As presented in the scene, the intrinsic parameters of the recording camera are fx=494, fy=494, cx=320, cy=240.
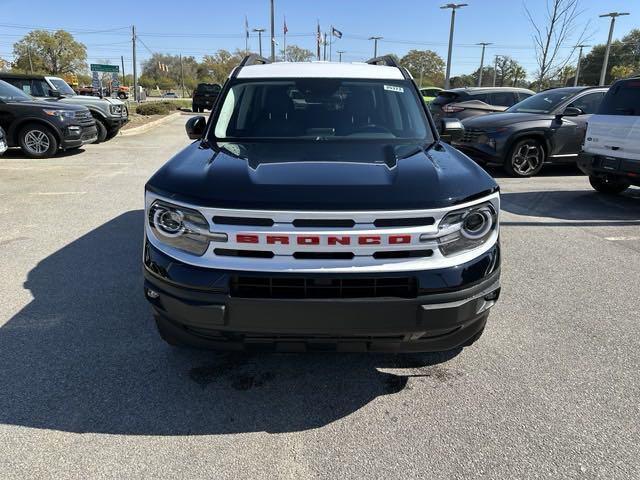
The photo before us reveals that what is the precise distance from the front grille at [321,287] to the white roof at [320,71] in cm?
224

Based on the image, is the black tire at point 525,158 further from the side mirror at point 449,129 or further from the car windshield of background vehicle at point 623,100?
the side mirror at point 449,129

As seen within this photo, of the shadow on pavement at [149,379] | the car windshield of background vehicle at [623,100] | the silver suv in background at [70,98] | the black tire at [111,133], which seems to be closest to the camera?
the shadow on pavement at [149,379]

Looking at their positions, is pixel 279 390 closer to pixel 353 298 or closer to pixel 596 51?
pixel 353 298

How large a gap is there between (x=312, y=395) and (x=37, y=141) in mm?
11039

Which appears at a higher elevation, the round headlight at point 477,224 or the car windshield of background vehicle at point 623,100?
the car windshield of background vehicle at point 623,100

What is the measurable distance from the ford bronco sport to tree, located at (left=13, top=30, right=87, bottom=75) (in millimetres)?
90271

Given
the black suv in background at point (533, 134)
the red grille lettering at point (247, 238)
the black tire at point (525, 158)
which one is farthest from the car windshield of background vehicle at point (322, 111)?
the black tire at point (525, 158)

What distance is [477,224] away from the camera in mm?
2479

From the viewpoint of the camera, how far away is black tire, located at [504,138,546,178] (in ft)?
31.8

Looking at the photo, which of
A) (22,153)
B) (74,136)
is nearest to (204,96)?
(22,153)

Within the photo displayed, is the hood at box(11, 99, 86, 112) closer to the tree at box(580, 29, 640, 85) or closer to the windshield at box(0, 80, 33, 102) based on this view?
the windshield at box(0, 80, 33, 102)

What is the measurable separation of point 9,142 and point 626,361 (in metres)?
12.3

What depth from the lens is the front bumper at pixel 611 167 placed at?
6.91m

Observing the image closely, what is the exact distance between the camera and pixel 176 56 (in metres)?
104
